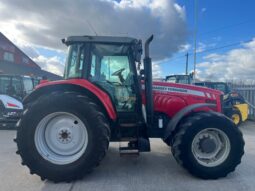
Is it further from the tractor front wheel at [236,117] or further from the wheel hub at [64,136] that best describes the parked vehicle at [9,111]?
the tractor front wheel at [236,117]

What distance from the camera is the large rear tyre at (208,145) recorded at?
3922 millimetres

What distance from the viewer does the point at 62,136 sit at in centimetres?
406

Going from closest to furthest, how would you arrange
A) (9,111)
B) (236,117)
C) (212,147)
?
(212,147) < (9,111) < (236,117)

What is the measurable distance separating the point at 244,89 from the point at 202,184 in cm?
1049

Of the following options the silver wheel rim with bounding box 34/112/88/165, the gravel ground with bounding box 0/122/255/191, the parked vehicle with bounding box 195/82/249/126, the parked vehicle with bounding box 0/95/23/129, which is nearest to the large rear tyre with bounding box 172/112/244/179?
the gravel ground with bounding box 0/122/255/191

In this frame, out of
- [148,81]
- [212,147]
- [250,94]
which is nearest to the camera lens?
[212,147]

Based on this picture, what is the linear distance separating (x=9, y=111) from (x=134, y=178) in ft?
22.4

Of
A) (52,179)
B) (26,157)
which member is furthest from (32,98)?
(52,179)

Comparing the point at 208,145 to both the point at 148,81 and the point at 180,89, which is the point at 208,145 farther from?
the point at 148,81

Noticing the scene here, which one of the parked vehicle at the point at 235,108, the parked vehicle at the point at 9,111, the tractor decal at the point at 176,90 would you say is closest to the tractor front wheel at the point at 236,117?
the parked vehicle at the point at 235,108

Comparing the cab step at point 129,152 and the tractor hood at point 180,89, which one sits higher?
the tractor hood at point 180,89

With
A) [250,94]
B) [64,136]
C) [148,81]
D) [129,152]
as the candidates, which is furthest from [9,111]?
[250,94]

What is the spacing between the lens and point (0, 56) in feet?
86.4

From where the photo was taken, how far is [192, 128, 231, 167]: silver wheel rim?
4.07m
